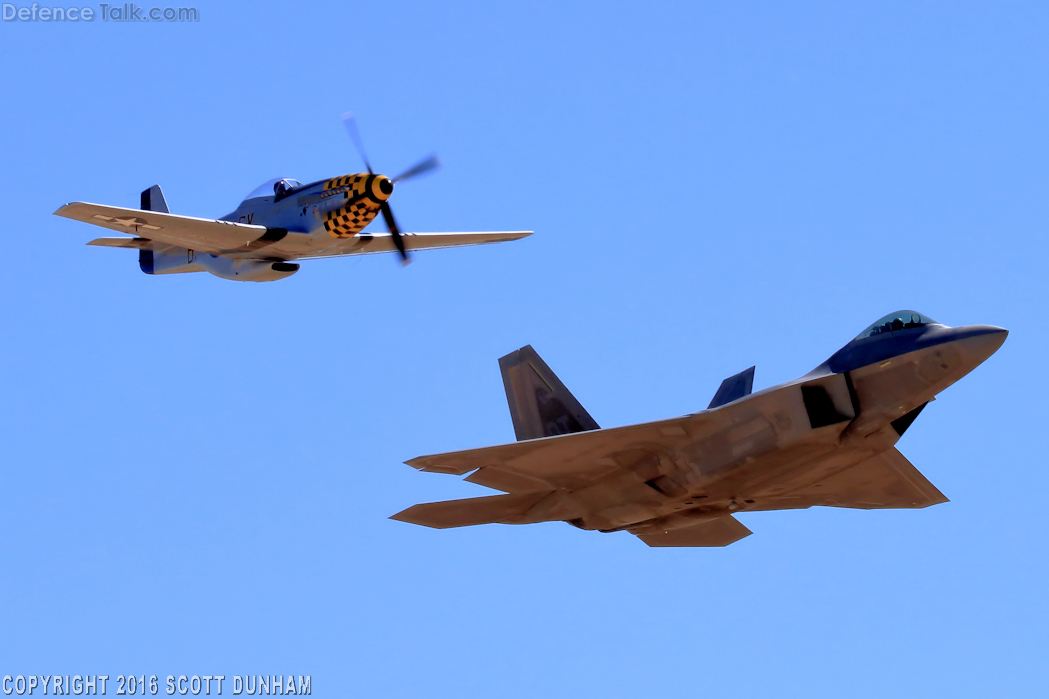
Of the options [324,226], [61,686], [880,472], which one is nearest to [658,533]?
[880,472]

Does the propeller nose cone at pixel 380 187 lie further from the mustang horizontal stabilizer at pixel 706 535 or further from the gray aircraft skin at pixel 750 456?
the mustang horizontal stabilizer at pixel 706 535

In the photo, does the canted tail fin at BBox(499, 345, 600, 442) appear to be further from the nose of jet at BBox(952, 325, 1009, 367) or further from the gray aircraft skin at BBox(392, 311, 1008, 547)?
the nose of jet at BBox(952, 325, 1009, 367)

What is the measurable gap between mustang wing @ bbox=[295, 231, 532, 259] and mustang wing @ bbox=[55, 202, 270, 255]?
2.45 m

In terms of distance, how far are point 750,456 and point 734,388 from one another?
2369mm

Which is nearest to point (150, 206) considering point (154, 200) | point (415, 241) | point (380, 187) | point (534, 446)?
point (154, 200)

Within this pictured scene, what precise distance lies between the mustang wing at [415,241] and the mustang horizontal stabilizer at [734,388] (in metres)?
19.0

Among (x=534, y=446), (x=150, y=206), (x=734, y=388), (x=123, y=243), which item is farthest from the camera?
(x=150, y=206)

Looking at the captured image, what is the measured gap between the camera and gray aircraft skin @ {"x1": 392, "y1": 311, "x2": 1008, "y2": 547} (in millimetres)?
24422

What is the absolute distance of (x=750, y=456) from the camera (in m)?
25.1

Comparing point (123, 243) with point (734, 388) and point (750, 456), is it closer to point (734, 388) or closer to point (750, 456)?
point (734, 388)

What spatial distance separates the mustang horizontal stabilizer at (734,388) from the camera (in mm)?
26734

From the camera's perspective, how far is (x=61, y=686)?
74.4ft

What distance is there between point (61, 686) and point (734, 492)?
46.2 ft

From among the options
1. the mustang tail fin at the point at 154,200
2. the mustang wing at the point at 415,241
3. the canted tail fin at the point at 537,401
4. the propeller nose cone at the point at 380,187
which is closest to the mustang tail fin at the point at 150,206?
the mustang tail fin at the point at 154,200
